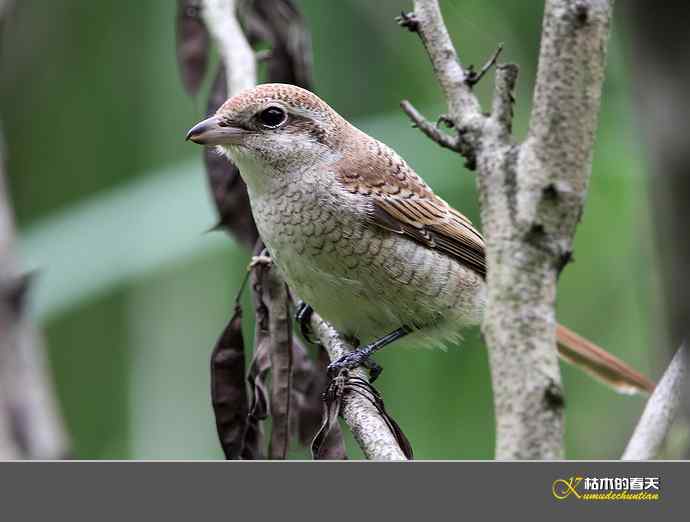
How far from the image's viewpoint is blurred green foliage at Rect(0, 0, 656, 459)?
3428 millimetres

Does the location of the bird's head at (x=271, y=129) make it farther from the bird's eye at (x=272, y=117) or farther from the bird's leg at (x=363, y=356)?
the bird's leg at (x=363, y=356)

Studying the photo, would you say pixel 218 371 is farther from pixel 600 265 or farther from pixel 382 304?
pixel 600 265

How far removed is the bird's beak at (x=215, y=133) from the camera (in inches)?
101

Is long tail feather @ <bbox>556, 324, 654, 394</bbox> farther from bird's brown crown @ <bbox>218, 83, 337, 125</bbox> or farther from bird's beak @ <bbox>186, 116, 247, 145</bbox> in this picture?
bird's beak @ <bbox>186, 116, 247, 145</bbox>

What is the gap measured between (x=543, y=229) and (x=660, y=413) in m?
0.44

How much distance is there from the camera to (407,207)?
9.48ft

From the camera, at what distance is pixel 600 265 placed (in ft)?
13.3

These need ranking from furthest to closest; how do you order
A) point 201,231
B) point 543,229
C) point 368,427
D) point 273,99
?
point 201,231 < point 273,99 < point 368,427 < point 543,229

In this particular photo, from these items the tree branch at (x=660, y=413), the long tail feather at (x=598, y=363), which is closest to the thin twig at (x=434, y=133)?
the tree branch at (x=660, y=413)

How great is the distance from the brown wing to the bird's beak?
1.09 ft
